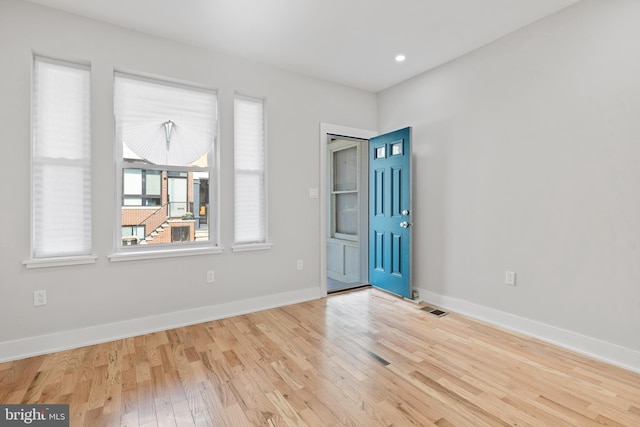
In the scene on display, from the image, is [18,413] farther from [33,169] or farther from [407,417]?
[407,417]

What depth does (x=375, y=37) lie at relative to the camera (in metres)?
2.96

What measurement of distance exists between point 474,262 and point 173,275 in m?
3.09

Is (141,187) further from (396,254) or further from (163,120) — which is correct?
(396,254)

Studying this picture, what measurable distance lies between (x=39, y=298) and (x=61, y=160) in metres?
1.14

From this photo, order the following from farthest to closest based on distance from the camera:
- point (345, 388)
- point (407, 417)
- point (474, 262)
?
1. point (474, 262)
2. point (345, 388)
3. point (407, 417)

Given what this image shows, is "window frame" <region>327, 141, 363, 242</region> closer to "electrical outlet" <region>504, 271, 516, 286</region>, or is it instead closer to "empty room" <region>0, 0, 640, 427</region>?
"empty room" <region>0, 0, 640, 427</region>

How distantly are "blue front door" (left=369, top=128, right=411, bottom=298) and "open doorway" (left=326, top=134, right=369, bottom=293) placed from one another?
1.27ft

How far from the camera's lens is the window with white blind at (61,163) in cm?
252

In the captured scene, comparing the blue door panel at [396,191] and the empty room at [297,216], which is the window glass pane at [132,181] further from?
the blue door panel at [396,191]

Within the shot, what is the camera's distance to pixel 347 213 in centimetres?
533

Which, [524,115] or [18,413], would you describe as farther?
[524,115]

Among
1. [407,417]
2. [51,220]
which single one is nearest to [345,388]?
[407,417]

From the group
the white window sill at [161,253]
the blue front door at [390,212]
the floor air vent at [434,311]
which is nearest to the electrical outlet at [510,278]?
the floor air vent at [434,311]

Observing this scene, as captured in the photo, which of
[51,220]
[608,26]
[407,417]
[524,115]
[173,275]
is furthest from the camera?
[173,275]
